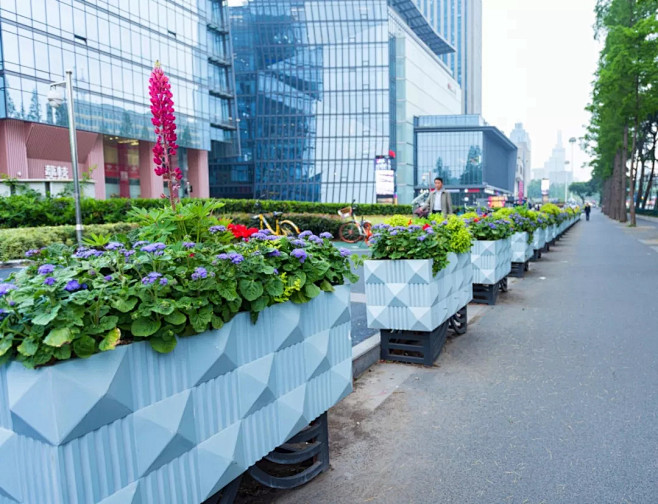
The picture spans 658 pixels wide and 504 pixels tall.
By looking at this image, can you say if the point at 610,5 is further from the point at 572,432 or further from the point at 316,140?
the point at 316,140

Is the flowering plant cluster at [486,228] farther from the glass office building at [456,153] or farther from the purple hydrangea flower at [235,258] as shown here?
the glass office building at [456,153]

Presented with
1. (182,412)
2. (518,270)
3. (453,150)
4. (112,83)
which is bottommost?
(518,270)

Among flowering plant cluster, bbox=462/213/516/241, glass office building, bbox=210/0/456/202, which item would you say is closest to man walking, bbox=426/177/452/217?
flowering plant cluster, bbox=462/213/516/241

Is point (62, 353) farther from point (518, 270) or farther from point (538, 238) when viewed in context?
point (538, 238)

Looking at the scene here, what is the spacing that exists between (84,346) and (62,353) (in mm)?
78

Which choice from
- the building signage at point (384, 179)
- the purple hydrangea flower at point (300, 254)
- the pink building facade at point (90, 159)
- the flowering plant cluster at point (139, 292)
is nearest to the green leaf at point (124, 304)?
the flowering plant cluster at point (139, 292)

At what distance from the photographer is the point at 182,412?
96.1 inches

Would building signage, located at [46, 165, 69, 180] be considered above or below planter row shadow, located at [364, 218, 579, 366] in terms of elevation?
above

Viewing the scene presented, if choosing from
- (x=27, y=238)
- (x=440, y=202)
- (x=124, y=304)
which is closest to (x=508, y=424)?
(x=124, y=304)

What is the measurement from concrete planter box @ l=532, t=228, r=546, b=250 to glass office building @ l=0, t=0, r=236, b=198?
22.1m

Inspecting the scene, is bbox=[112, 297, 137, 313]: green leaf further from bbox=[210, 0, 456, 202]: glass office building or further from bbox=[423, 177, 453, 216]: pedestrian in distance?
bbox=[210, 0, 456, 202]: glass office building

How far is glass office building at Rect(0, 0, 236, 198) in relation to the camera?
37812mm

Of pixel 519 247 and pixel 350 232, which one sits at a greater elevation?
pixel 519 247

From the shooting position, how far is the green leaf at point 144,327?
2211 mm
